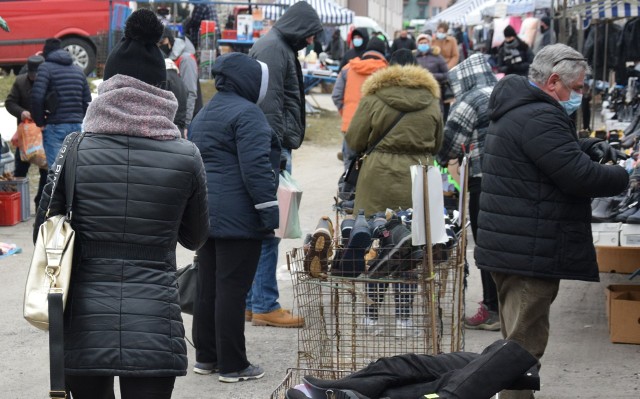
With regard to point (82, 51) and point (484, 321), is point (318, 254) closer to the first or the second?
point (484, 321)

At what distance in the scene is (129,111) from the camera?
13.1ft

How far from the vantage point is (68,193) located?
3.91 m

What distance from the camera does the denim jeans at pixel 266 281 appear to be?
764cm

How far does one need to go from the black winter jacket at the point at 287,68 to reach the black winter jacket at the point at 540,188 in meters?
2.65

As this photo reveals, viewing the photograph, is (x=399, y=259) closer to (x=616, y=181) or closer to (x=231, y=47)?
(x=616, y=181)

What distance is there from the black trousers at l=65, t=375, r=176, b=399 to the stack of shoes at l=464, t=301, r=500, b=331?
13.3 feet

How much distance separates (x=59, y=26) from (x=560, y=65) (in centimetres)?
1699

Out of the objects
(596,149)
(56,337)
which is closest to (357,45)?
(596,149)

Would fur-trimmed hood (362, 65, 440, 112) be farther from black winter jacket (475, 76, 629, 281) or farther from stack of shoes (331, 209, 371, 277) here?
stack of shoes (331, 209, 371, 277)

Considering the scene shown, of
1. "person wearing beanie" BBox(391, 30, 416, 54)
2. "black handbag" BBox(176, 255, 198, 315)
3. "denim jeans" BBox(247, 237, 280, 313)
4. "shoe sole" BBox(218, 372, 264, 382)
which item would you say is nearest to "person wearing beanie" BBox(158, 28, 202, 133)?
"denim jeans" BBox(247, 237, 280, 313)

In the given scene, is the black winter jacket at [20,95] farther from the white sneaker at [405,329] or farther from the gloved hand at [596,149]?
the gloved hand at [596,149]

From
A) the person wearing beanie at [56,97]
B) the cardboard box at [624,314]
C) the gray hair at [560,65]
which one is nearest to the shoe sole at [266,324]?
the cardboard box at [624,314]

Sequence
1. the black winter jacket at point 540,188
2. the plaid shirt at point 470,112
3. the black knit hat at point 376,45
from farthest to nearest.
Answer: the black knit hat at point 376,45, the plaid shirt at point 470,112, the black winter jacket at point 540,188

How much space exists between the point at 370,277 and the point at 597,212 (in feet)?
6.44
